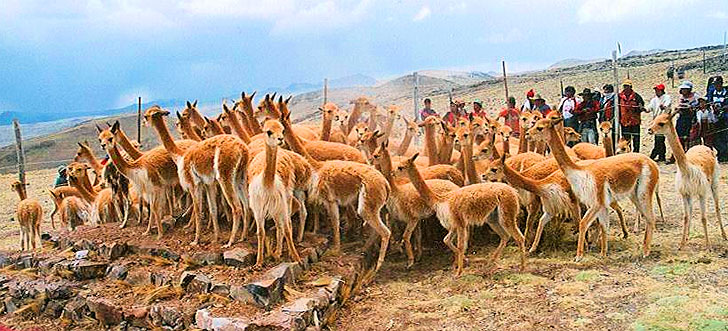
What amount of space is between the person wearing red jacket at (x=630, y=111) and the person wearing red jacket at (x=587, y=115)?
617mm

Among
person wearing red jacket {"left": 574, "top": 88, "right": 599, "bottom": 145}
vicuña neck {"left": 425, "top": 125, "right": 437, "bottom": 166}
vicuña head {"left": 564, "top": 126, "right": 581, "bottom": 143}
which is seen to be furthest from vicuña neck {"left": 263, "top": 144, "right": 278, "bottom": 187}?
person wearing red jacket {"left": 574, "top": 88, "right": 599, "bottom": 145}

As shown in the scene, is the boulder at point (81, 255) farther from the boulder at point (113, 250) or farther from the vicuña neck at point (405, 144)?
the vicuña neck at point (405, 144)

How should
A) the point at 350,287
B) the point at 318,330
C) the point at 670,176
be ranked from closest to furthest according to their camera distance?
the point at 318,330 → the point at 350,287 → the point at 670,176

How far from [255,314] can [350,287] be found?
1336 millimetres

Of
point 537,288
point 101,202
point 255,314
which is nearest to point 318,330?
point 255,314

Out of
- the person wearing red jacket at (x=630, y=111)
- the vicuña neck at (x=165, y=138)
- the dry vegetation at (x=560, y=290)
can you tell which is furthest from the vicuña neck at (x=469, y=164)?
the person wearing red jacket at (x=630, y=111)

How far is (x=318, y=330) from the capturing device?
5762 mm

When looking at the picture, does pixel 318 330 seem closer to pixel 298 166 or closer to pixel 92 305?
pixel 298 166

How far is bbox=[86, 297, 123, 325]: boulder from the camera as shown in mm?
6348

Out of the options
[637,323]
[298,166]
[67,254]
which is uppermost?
[298,166]

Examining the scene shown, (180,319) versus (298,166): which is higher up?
(298,166)

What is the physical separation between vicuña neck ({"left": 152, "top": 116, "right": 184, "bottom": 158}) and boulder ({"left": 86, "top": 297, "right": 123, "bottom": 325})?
1790 mm

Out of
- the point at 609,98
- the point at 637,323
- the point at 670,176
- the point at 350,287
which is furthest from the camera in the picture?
→ the point at 609,98

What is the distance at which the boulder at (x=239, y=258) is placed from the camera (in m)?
6.45
